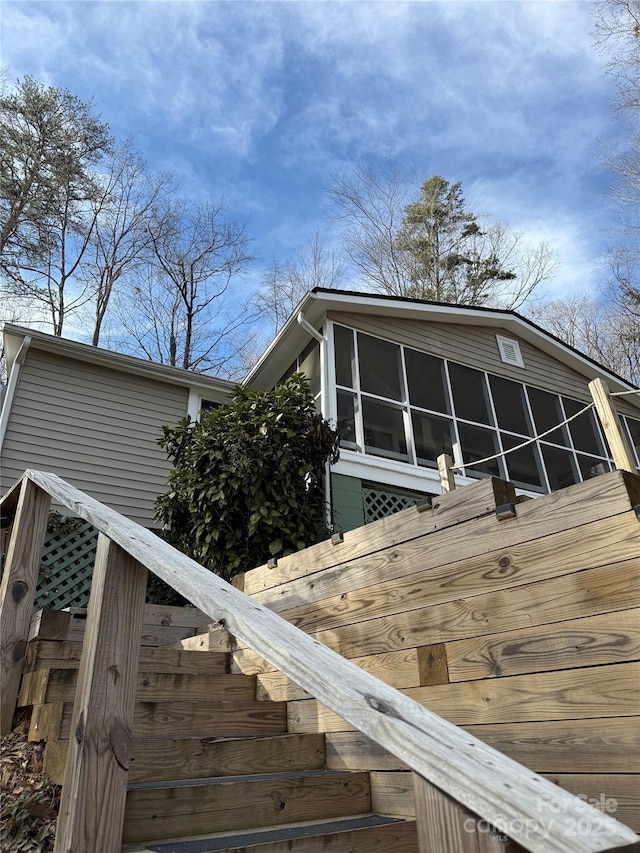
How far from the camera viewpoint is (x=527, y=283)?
711 inches

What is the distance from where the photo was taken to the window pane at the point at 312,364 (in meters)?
7.91

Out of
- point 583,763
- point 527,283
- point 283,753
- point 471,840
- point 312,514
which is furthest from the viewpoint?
point 527,283

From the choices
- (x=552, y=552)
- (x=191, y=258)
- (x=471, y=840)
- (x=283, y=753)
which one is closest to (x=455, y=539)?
(x=552, y=552)

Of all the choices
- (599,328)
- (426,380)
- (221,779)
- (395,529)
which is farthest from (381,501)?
(599,328)

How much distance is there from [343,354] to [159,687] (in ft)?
20.0

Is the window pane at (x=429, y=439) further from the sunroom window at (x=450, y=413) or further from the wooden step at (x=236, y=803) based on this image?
the wooden step at (x=236, y=803)

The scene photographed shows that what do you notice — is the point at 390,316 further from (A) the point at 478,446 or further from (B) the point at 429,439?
(A) the point at 478,446

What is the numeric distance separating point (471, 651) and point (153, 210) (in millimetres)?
17065

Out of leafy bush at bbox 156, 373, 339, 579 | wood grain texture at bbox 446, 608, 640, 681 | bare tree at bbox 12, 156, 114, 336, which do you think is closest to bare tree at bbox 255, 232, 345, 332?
bare tree at bbox 12, 156, 114, 336

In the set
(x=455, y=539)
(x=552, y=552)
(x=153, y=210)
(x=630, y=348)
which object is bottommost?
(x=552, y=552)

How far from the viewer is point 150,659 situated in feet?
8.86

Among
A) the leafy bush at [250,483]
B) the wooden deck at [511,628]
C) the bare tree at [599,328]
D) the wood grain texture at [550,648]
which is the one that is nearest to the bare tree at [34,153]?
the leafy bush at [250,483]

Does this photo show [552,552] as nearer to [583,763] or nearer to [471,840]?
[583,763]

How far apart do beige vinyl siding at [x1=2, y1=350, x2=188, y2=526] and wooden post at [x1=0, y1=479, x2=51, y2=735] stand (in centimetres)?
478
